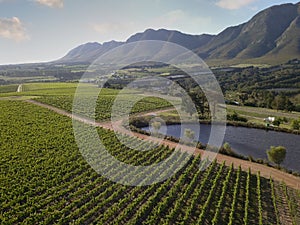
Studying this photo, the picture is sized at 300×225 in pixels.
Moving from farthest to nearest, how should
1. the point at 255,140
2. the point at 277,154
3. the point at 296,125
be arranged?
the point at 296,125 < the point at 255,140 < the point at 277,154

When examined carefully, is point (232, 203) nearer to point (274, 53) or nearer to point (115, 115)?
point (115, 115)

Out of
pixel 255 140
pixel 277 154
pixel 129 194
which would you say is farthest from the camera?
pixel 255 140

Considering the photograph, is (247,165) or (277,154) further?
(247,165)

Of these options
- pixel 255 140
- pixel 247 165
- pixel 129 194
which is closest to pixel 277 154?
pixel 247 165

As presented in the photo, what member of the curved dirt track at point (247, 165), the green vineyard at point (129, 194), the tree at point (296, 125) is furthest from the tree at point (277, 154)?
the tree at point (296, 125)

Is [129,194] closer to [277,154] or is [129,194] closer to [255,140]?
[277,154]

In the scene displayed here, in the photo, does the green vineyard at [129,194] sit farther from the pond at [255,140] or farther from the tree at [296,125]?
the tree at [296,125]

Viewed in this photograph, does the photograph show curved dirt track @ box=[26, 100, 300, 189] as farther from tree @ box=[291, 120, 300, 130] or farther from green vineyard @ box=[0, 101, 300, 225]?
tree @ box=[291, 120, 300, 130]

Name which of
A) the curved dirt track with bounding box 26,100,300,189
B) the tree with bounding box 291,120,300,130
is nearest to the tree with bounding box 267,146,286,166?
the curved dirt track with bounding box 26,100,300,189
